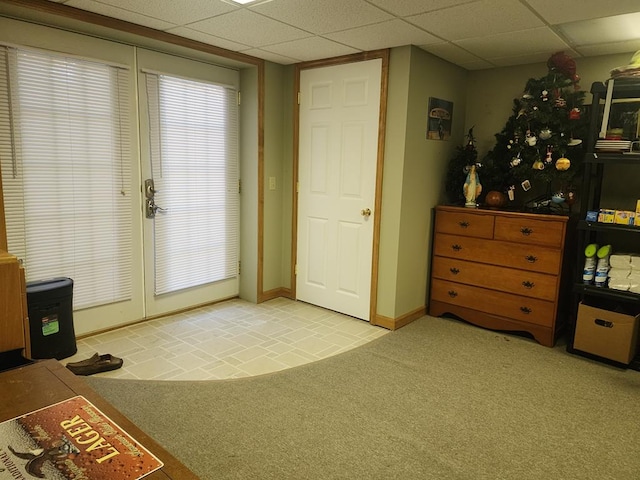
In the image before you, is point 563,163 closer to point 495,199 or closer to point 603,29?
point 495,199

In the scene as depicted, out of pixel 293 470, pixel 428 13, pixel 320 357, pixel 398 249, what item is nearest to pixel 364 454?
pixel 293 470

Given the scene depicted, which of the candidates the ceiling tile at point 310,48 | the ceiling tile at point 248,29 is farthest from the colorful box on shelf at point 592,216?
the ceiling tile at point 248,29

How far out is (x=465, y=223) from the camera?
387 cm

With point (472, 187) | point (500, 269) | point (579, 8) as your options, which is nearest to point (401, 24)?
point (579, 8)

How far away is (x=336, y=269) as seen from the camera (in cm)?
418

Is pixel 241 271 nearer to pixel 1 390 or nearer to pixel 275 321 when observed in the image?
pixel 275 321

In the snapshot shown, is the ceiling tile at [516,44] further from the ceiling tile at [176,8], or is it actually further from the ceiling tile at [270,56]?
the ceiling tile at [176,8]

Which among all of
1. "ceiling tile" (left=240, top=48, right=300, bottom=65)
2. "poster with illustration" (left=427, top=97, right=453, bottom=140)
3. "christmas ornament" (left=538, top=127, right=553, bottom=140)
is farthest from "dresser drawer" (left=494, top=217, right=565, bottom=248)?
"ceiling tile" (left=240, top=48, right=300, bottom=65)

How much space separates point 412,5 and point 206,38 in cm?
164

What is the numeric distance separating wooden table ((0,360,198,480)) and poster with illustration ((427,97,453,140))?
329 centimetres

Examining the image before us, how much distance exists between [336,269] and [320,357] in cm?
109

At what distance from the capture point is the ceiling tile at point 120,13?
110 inches

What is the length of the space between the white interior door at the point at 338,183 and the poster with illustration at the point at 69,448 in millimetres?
2980

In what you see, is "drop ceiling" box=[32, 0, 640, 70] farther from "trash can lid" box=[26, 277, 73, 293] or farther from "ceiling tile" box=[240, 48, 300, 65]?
"trash can lid" box=[26, 277, 73, 293]
